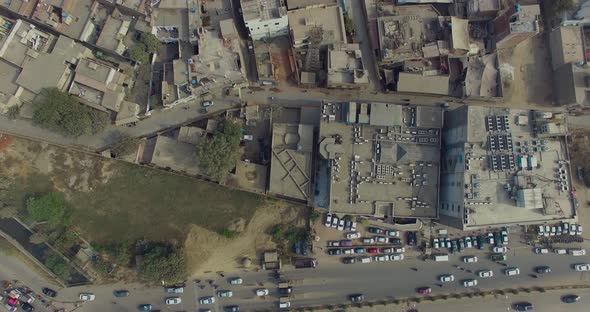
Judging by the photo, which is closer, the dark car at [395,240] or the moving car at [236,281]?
the moving car at [236,281]

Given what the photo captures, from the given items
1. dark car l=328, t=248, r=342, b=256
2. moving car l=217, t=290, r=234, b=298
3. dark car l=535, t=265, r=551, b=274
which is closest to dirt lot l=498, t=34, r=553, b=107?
dark car l=535, t=265, r=551, b=274

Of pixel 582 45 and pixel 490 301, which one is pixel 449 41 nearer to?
pixel 582 45

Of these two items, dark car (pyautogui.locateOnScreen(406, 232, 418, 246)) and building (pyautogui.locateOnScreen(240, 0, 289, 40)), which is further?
dark car (pyautogui.locateOnScreen(406, 232, 418, 246))

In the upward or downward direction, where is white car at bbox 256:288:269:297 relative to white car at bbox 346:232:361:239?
downward

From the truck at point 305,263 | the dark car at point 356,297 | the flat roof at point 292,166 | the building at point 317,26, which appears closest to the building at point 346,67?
the building at point 317,26

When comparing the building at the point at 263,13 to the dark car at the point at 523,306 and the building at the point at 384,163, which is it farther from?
the dark car at the point at 523,306

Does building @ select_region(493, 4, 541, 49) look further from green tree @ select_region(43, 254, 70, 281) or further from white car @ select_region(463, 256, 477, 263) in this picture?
green tree @ select_region(43, 254, 70, 281)

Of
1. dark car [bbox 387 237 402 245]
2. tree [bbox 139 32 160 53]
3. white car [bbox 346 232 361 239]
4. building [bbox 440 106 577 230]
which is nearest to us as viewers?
building [bbox 440 106 577 230]

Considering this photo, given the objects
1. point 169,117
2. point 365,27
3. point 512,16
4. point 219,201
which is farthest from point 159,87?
point 512,16
